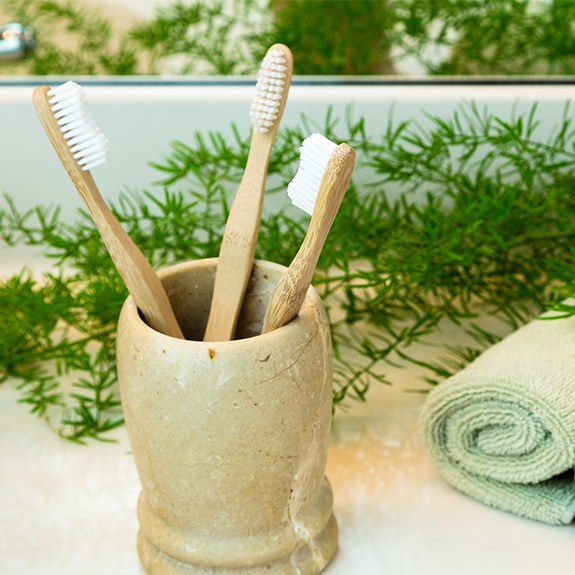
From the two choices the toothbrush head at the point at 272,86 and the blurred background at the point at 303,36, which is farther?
the blurred background at the point at 303,36

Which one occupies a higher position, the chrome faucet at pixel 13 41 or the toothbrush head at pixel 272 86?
the toothbrush head at pixel 272 86

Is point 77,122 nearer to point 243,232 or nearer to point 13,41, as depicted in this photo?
point 243,232

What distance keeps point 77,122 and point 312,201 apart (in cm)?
9

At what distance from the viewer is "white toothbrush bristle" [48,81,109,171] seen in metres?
0.30

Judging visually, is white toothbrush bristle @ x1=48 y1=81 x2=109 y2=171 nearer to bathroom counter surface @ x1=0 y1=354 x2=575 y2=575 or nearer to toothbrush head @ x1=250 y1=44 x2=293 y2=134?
toothbrush head @ x1=250 y1=44 x2=293 y2=134

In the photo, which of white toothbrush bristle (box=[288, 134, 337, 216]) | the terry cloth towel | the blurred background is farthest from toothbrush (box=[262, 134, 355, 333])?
the blurred background

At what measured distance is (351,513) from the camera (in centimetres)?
40

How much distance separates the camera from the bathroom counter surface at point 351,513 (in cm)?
37

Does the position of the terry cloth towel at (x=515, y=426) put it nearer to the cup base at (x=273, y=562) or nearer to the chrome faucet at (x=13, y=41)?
the cup base at (x=273, y=562)

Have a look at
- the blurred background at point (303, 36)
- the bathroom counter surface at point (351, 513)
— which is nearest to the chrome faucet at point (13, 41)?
the blurred background at point (303, 36)

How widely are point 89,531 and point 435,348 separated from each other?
23cm

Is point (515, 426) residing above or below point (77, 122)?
below

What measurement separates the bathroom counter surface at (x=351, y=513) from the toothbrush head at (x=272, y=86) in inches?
7.2

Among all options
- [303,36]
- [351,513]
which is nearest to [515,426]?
[351,513]
